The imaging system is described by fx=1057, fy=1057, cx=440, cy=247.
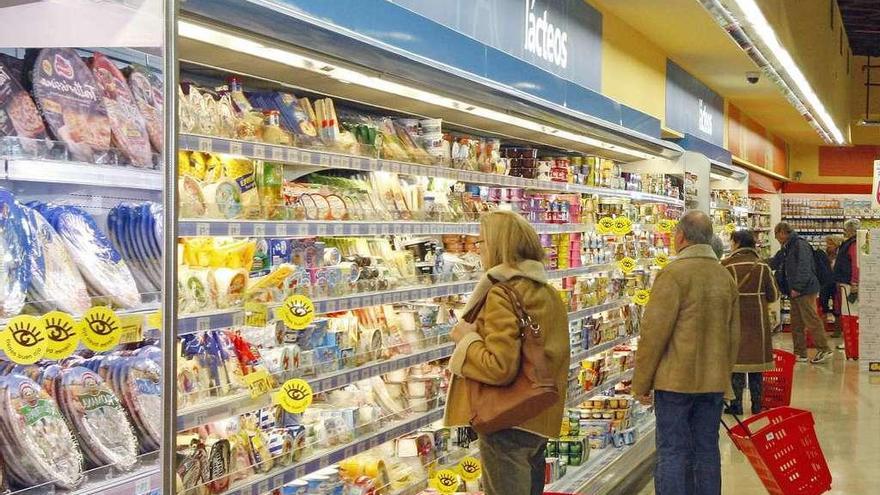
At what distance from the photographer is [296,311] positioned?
3168 mm

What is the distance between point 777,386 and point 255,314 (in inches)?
290

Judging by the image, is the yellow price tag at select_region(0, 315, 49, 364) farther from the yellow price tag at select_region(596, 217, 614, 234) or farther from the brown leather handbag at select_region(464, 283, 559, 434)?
the yellow price tag at select_region(596, 217, 614, 234)

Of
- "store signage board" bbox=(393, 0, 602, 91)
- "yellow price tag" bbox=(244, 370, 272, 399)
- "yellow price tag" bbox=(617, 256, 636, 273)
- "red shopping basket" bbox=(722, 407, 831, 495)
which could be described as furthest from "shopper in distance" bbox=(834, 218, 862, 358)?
"yellow price tag" bbox=(244, 370, 272, 399)

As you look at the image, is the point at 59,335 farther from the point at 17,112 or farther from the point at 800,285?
the point at 800,285

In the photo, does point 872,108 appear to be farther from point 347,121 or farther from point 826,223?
point 347,121

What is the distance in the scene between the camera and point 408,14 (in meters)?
3.82

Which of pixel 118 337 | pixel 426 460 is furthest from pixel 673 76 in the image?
pixel 118 337

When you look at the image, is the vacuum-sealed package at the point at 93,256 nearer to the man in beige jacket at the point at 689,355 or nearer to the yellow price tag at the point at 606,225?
the man in beige jacket at the point at 689,355

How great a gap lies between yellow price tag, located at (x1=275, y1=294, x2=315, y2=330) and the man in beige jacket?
2.64m

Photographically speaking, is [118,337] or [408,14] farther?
[408,14]

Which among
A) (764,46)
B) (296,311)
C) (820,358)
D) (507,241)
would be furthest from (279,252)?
(820,358)

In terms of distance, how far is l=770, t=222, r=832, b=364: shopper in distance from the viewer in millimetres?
13242

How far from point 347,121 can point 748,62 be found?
7336 mm

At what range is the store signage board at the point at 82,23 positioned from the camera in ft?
6.12
